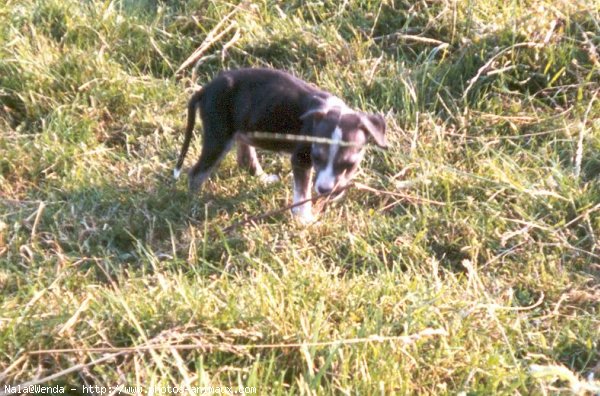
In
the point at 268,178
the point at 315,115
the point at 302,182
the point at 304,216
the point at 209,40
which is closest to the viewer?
the point at 315,115

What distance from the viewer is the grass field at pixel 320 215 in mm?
3084

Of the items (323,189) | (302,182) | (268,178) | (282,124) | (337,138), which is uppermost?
(337,138)

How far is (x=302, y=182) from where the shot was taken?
445 cm

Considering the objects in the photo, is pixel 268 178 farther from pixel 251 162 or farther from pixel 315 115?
pixel 315 115

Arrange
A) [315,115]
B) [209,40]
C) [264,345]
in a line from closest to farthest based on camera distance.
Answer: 1. [264,345]
2. [315,115]
3. [209,40]

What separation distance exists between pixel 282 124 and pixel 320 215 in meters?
0.57

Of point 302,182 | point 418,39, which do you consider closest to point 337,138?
point 302,182

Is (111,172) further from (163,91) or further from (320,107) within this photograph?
(320,107)

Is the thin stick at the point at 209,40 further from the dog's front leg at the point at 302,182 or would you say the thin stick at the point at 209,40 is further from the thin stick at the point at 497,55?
the thin stick at the point at 497,55

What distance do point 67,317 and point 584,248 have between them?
259cm

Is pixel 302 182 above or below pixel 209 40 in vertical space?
below

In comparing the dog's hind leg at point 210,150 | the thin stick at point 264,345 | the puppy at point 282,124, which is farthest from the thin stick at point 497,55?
the thin stick at point 264,345

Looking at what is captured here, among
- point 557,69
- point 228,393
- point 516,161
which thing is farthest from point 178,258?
point 557,69

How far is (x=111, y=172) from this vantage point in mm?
4840
